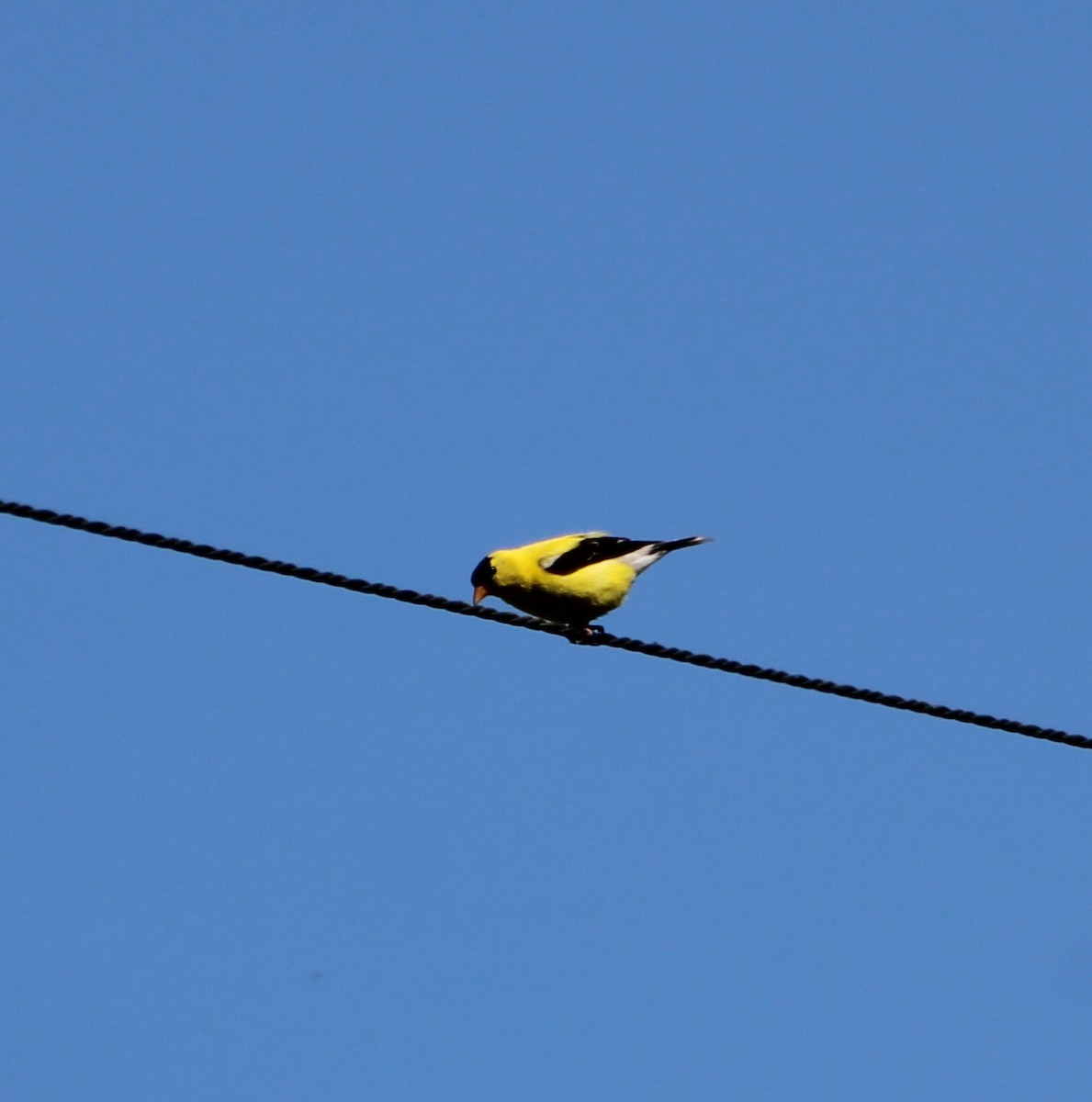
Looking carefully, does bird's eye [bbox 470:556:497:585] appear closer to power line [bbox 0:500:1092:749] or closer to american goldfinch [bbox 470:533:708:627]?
american goldfinch [bbox 470:533:708:627]

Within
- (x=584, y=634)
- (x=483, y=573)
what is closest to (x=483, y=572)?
(x=483, y=573)

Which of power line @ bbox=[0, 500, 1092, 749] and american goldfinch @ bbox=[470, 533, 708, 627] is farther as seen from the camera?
american goldfinch @ bbox=[470, 533, 708, 627]

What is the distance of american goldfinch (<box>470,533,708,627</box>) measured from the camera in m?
9.81

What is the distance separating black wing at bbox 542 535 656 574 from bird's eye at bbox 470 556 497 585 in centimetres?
33

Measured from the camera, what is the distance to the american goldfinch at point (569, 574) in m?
9.81

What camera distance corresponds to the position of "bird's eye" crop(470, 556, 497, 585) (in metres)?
10.1

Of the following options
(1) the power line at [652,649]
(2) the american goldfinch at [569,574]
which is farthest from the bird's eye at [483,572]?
(1) the power line at [652,649]

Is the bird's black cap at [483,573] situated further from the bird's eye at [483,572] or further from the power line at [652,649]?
the power line at [652,649]

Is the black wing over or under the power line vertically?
over

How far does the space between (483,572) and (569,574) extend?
52 cm

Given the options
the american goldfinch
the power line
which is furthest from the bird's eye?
the power line

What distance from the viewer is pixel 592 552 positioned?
10.0m

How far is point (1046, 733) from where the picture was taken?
7133 millimetres

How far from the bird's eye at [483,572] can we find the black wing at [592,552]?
1.08ft
